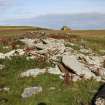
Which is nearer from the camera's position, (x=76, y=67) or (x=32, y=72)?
(x=32, y=72)

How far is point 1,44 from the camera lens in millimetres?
34562

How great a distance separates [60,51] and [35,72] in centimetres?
515

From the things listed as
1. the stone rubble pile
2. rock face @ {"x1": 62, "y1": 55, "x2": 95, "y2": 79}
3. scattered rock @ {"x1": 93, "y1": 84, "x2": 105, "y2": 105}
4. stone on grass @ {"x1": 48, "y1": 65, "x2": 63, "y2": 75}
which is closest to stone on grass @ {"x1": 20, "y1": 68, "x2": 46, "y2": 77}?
the stone rubble pile

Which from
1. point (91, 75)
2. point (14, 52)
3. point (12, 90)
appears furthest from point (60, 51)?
point (12, 90)

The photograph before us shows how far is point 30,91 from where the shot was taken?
23.3 metres

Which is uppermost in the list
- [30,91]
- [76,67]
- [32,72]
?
[76,67]

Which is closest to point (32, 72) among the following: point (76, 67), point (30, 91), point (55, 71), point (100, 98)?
point (55, 71)

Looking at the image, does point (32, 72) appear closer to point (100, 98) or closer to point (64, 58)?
point (64, 58)

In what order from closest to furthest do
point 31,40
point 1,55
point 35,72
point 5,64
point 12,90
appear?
point 12,90 → point 35,72 → point 5,64 → point 1,55 → point 31,40

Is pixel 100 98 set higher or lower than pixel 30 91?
higher

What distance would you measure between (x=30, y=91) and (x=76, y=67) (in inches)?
164

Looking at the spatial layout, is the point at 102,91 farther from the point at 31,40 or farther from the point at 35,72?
the point at 31,40

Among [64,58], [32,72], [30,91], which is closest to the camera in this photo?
[30,91]

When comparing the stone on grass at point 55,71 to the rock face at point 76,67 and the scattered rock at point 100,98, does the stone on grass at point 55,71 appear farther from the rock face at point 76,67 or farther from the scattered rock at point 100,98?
the scattered rock at point 100,98
